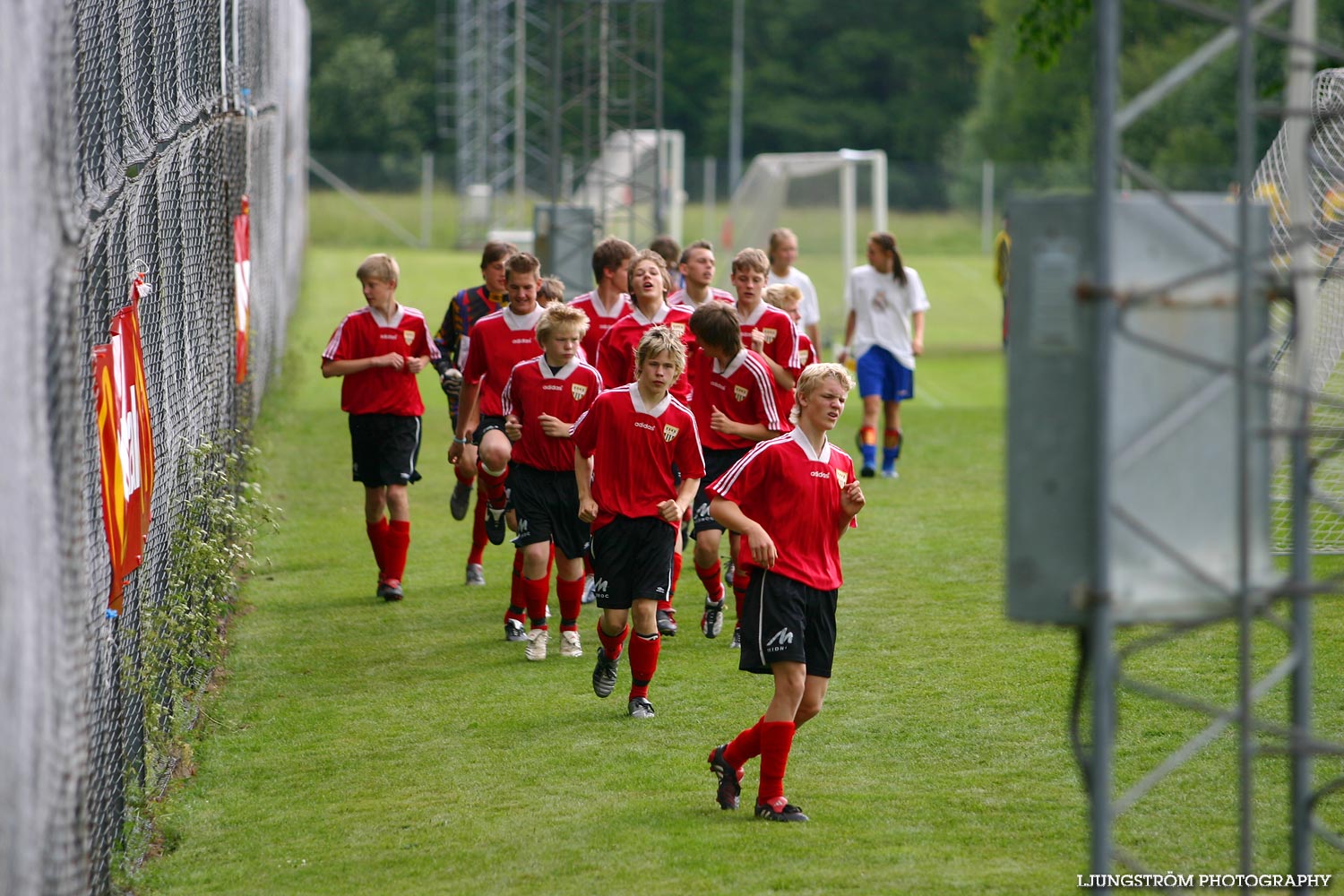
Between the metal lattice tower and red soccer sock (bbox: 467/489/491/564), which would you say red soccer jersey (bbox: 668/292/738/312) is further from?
the metal lattice tower

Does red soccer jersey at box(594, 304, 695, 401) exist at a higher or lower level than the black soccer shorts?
higher

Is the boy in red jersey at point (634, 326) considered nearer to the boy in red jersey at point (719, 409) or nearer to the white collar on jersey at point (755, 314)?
the boy in red jersey at point (719, 409)

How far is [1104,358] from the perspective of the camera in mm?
3586

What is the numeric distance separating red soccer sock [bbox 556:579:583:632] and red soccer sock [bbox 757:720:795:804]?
2.50m

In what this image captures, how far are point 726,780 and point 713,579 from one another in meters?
2.72

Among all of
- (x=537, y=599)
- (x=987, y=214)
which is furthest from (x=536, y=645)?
Answer: (x=987, y=214)

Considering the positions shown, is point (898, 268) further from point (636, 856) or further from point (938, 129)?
point (938, 129)

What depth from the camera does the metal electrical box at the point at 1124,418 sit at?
3674mm

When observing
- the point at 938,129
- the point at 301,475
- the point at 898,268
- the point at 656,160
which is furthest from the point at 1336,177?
the point at 938,129

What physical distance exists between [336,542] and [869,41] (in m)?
57.0

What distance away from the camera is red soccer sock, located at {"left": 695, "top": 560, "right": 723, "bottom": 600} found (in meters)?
8.51

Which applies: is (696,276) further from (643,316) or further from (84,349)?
(84,349)

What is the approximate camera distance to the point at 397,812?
19.7 feet

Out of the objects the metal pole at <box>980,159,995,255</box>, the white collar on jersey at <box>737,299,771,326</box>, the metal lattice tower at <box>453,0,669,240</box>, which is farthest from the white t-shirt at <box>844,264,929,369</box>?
the metal pole at <box>980,159,995,255</box>
